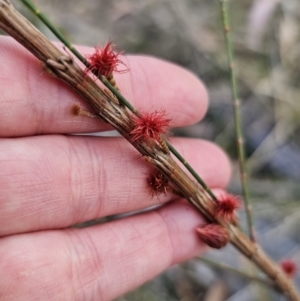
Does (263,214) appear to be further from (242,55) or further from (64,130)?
(64,130)

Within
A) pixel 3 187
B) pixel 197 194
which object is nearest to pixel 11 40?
pixel 3 187

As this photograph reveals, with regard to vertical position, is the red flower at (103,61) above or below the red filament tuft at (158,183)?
above

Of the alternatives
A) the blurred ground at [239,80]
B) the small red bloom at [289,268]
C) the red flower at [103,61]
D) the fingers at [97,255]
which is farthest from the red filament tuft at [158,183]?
the blurred ground at [239,80]

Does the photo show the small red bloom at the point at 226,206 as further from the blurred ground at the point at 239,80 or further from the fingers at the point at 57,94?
the blurred ground at the point at 239,80

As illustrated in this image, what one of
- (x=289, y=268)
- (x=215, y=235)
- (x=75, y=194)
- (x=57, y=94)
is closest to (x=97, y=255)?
(x=75, y=194)

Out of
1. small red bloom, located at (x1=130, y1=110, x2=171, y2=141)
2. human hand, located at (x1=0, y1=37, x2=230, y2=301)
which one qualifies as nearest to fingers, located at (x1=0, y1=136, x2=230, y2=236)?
human hand, located at (x1=0, y1=37, x2=230, y2=301)

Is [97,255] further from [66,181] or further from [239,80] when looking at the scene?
[239,80]
